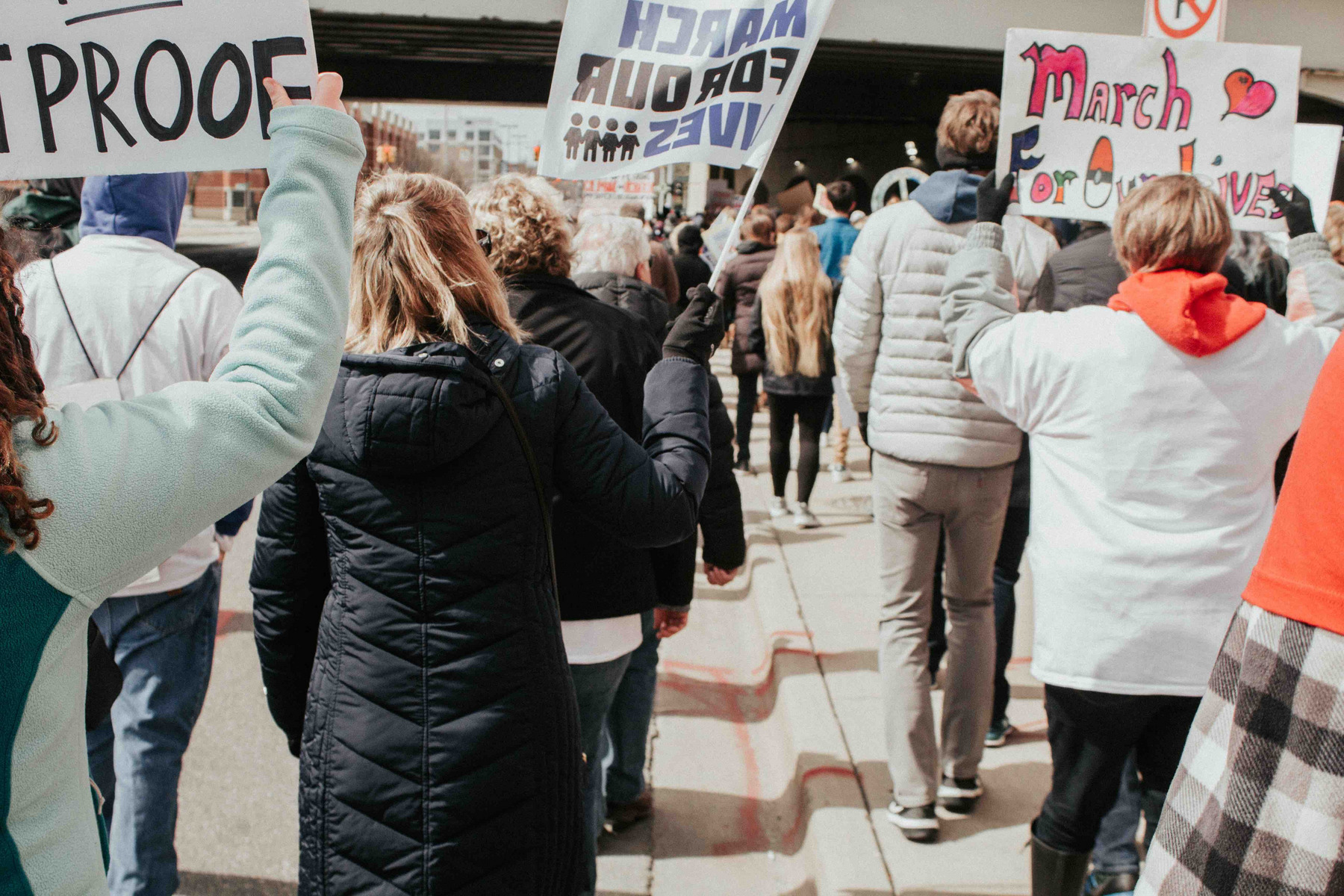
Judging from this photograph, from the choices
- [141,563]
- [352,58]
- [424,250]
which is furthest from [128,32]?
[352,58]

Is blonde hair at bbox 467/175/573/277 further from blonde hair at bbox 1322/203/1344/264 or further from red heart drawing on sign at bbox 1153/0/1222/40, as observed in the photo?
red heart drawing on sign at bbox 1153/0/1222/40

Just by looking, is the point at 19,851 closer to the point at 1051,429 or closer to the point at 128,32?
the point at 128,32

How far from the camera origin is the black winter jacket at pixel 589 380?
101 inches

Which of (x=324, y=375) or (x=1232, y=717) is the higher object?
(x=324, y=375)

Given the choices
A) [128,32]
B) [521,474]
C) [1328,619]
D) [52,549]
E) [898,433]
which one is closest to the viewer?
[52,549]

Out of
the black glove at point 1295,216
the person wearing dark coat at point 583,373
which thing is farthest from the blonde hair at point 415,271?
the black glove at point 1295,216

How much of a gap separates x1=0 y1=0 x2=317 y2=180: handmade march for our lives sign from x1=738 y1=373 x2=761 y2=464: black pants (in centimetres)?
621

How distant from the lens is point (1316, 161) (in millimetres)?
4387

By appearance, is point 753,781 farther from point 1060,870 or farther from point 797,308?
point 797,308

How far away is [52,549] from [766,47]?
2.02m

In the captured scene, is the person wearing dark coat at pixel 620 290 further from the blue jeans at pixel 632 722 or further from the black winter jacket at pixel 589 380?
the blue jeans at pixel 632 722

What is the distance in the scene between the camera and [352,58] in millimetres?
17906

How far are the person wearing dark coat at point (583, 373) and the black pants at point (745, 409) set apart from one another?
5048 mm

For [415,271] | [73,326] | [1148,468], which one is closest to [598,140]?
[415,271]
